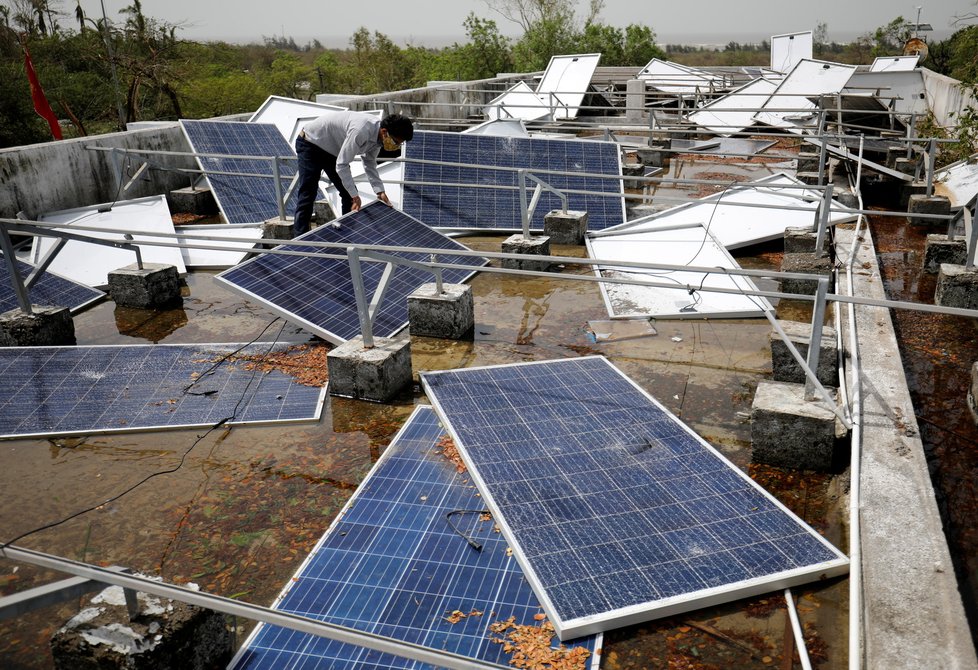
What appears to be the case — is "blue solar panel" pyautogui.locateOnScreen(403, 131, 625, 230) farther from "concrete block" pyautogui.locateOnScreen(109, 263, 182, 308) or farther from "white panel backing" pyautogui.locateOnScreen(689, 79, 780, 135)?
"white panel backing" pyautogui.locateOnScreen(689, 79, 780, 135)

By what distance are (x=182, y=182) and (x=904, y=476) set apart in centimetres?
1261

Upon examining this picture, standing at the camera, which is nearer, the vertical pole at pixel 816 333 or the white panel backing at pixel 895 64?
the vertical pole at pixel 816 333

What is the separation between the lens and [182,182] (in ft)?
44.2

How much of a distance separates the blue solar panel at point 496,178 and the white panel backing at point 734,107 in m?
6.71

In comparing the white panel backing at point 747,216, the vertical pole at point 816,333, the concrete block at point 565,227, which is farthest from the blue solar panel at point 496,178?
the vertical pole at point 816,333

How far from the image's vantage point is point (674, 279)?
853cm

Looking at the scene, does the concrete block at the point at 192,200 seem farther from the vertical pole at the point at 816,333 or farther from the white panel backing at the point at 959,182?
the white panel backing at the point at 959,182

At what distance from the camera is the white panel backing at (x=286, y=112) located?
14781 mm

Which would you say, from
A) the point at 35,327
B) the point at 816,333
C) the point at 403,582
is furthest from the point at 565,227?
the point at 403,582

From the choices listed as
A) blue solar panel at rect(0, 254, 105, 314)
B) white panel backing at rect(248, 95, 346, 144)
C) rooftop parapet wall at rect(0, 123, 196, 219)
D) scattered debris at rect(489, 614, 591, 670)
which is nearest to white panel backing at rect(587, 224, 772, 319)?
scattered debris at rect(489, 614, 591, 670)

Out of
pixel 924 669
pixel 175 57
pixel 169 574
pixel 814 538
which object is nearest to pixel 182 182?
pixel 169 574

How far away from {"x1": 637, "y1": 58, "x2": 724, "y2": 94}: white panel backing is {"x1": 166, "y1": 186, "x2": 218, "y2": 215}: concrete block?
14.1 metres

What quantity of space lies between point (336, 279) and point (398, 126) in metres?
1.81

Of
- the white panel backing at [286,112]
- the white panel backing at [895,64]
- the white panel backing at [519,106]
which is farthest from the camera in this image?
the white panel backing at [895,64]
